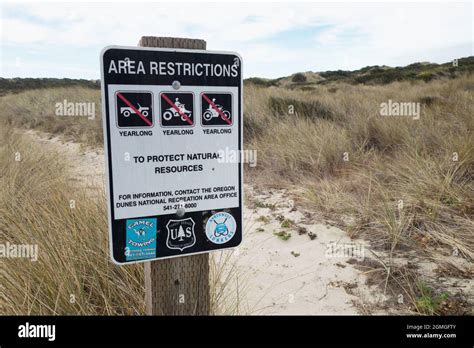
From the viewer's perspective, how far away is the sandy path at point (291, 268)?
280 centimetres

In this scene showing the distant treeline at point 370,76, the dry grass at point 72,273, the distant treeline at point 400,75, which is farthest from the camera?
the distant treeline at point 370,76

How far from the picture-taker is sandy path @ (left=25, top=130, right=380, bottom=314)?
280 centimetres

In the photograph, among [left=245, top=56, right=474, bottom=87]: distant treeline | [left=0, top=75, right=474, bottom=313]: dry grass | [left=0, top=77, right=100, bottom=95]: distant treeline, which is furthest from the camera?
[left=0, top=77, right=100, bottom=95]: distant treeline

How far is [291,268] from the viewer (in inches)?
132

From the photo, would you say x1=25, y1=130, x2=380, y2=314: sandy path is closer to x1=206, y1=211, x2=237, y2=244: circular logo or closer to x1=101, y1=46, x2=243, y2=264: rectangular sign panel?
x1=206, y1=211, x2=237, y2=244: circular logo

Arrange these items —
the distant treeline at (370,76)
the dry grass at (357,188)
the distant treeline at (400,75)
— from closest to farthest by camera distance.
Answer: the dry grass at (357,188), the distant treeline at (400,75), the distant treeline at (370,76)

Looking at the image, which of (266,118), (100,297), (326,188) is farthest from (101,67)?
Answer: (266,118)

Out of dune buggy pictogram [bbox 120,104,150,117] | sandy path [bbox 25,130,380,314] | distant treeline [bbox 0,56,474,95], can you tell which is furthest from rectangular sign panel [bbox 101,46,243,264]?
distant treeline [bbox 0,56,474,95]

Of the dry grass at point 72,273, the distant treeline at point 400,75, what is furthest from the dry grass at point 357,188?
the distant treeline at point 400,75

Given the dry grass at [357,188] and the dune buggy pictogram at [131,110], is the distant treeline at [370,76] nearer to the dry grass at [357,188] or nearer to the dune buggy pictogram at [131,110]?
the dry grass at [357,188]

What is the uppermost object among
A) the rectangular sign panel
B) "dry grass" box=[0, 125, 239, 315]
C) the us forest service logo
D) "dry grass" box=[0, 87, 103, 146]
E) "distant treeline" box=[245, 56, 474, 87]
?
"distant treeline" box=[245, 56, 474, 87]

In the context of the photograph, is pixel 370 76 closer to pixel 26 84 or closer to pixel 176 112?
pixel 176 112

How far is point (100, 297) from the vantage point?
7.59 ft

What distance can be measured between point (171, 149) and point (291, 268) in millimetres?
2222
